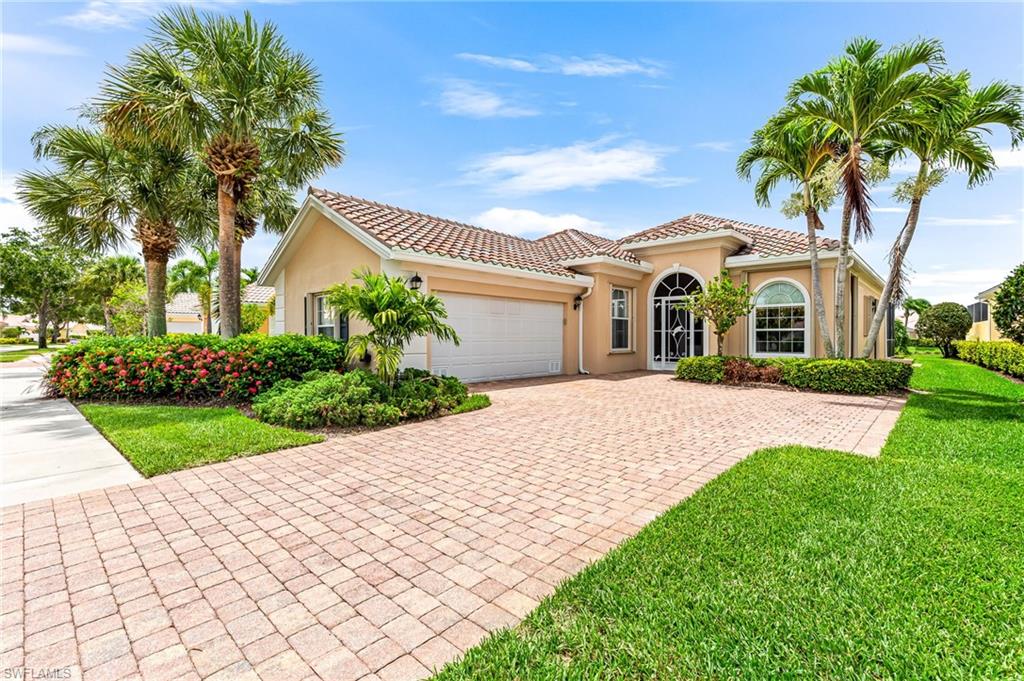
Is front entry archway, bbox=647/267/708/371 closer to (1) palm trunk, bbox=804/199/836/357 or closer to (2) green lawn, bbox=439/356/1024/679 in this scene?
(1) palm trunk, bbox=804/199/836/357

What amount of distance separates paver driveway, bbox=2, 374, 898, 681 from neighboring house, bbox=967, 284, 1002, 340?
25.4 metres

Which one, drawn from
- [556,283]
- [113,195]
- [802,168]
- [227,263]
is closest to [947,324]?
[802,168]

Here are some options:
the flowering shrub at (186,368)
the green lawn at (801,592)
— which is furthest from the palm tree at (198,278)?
the green lawn at (801,592)

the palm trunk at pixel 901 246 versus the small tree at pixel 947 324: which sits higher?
the palm trunk at pixel 901 246

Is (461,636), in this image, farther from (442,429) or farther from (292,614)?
(442,429)

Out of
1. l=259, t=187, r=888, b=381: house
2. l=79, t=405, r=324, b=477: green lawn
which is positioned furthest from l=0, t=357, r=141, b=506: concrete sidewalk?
l=259, t=187, r=888, b=381: house

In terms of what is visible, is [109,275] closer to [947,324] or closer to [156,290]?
[156,290]

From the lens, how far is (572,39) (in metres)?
11.4

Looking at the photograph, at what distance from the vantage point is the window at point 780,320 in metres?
15.0

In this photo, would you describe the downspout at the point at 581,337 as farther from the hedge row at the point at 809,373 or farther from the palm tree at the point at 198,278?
the palm tree at the point at 198,278

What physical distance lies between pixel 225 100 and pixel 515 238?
35.3ft

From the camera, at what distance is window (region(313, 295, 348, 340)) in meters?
13.3

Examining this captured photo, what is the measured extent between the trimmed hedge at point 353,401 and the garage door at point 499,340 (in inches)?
124

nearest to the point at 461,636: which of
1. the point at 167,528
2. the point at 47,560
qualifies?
the point at 167,528
